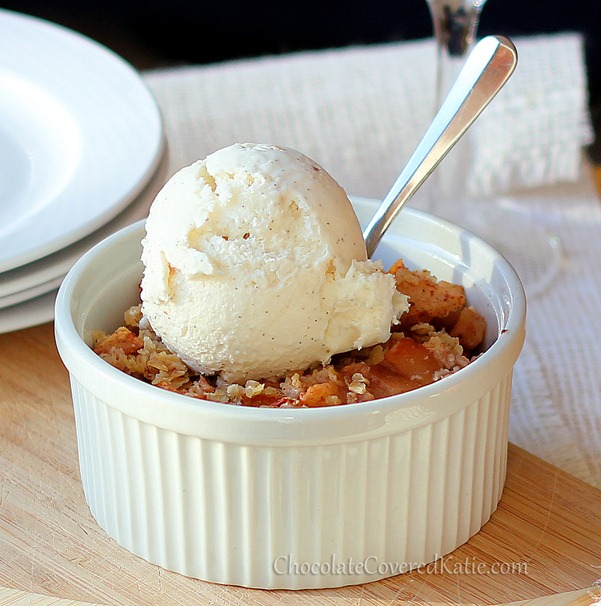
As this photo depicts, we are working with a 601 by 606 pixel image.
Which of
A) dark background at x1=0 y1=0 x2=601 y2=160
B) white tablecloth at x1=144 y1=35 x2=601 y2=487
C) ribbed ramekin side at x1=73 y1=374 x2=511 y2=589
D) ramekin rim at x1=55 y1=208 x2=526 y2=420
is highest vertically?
ramekin rim at x1=55 y1=208 x2=526 y2=420

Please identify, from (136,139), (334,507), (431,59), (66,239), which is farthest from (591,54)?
(334,507)

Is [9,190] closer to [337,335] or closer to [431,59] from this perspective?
[337,335]

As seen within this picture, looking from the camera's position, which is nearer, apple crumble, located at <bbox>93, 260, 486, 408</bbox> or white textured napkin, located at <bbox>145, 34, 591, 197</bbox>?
apple crumble, located at <bbox>93, 260, 486, 408</bbox>

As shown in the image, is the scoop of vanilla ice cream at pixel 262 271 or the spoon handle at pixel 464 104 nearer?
the scoop of vanilla ice cream at pixel 262 271

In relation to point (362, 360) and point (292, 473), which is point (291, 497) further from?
point (362, 360)

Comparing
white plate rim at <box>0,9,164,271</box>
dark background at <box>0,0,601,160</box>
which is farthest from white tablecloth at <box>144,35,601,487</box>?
dark background at <box>0,0,601,160</box>

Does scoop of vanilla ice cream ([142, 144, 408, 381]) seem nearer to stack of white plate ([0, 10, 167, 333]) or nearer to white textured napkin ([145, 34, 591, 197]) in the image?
stack of white plate ([0, 10, 167, 333])

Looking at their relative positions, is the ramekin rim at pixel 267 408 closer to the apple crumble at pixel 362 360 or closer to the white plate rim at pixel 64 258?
the apple crumble at pixel 362 360

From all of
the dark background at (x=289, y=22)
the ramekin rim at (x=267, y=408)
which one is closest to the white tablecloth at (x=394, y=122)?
the ramekin rim at (x=267, y=408)
